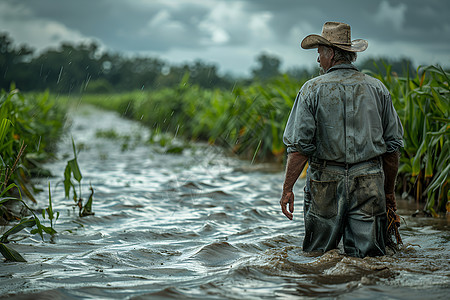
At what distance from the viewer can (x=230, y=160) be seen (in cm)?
991

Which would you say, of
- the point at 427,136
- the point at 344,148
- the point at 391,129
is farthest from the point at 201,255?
the point at 427,136

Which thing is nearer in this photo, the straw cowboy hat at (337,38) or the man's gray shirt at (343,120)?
the man's gray shirt at (343,120)

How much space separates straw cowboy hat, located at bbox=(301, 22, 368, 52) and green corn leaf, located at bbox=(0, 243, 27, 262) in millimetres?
2560

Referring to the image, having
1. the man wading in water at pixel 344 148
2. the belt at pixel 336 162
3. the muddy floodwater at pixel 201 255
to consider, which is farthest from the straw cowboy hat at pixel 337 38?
the muddy floodwater at pixel 201 255

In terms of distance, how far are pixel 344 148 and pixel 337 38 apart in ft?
2.57

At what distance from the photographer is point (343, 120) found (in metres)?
3.28

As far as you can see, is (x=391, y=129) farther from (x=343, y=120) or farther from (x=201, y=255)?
(x=201, y=255)

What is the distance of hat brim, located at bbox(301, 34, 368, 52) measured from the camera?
11.1 feet

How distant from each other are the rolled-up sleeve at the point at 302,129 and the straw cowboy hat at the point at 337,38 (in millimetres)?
381

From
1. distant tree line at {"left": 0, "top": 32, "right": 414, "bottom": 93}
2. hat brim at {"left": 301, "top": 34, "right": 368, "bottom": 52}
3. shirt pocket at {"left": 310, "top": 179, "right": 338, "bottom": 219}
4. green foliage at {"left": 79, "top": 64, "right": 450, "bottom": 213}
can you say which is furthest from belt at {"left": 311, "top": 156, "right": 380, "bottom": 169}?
distant tree line at {"left": 0, "top": 32, "right": 414, "bottom": 93}

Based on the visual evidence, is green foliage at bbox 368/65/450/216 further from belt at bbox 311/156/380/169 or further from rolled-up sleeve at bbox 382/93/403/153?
belt at bbox 311/156/380/169

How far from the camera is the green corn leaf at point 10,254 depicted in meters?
3.45

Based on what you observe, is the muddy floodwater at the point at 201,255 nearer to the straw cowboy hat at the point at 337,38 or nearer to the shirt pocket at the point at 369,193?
the shirt pocket at the point at 369,193

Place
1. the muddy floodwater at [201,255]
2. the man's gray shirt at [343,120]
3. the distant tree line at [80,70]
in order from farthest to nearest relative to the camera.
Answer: the distant tree line at [80,70]
the man's gray shirt at [343,120]
the muddy floodwater at [201,255]
